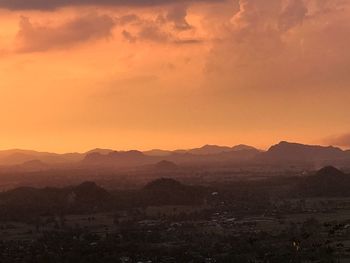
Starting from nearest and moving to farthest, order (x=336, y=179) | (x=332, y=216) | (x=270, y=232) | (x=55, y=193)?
(x=270, y=232) < (x=332, y=216) < (x=55, y=193) < (x=336, y=179)

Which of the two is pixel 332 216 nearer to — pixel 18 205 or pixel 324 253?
pixel 324 253

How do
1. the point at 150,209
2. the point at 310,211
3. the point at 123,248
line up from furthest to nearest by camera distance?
1. the point at 150,209
2. the point at 310,211
3. the point at 123,248

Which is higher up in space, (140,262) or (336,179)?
(336,179)

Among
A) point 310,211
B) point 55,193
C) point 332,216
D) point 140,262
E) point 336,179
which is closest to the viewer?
point 140,262

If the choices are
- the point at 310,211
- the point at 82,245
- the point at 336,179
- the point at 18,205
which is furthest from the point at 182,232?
the point at 336,179

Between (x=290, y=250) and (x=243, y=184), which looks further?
(x=243, y=184)

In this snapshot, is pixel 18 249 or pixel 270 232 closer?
pixel 18 249

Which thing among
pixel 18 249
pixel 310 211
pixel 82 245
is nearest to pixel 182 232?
pixel 82 245

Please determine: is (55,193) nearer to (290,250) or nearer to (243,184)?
(243,184)

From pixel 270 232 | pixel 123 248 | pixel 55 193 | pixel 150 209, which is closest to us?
pixel 123 248
